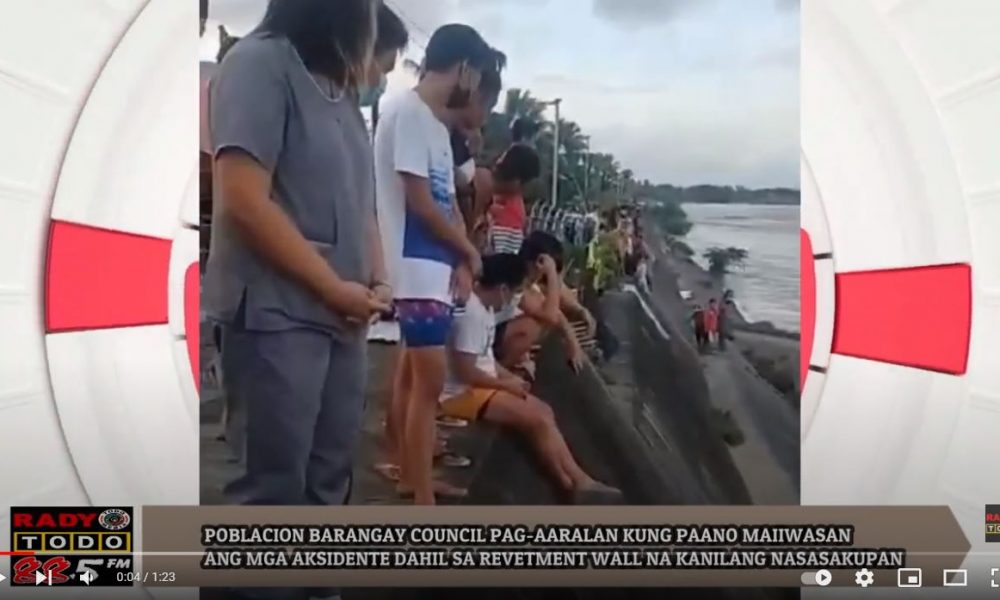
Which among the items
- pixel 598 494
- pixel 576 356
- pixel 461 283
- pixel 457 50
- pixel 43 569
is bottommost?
pixel 43 569

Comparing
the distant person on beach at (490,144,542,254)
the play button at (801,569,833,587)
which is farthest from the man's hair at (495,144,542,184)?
the play button at (801,569,833,587)

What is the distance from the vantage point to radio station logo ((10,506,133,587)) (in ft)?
4.99

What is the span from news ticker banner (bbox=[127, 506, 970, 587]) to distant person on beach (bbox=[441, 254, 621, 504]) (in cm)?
13

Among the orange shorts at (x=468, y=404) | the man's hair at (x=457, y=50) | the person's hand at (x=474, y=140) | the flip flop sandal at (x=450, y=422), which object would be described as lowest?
the flip flop sandal at (x=450, y=422)

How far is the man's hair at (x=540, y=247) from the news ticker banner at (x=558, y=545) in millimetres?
395

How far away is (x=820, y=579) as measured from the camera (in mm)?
1517

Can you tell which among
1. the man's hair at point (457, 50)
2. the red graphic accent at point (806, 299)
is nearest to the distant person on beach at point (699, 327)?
the red graphic accent at point (806, 299)

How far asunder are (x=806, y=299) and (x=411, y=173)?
2.15 ft

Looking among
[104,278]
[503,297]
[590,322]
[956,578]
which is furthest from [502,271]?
[956,578]

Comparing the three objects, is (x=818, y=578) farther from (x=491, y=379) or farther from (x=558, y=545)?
(x=491, y=379)

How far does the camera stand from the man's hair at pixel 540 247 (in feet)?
4.83

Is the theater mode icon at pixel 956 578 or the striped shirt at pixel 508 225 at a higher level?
the striped shirt at pixel 508 225

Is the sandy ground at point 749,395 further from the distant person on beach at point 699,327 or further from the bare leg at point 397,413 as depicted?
the bare leg at point 397,413

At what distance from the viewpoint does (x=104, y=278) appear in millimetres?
1506
